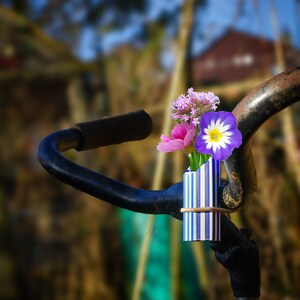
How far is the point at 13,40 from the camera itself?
7.04 m

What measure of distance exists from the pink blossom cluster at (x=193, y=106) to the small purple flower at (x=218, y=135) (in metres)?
0.03

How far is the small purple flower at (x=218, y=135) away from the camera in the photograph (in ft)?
3.46

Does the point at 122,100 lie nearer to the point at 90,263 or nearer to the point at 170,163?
the point at 170,163

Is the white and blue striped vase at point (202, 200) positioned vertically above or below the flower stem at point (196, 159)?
below

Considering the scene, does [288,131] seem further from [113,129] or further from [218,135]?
[218,135]

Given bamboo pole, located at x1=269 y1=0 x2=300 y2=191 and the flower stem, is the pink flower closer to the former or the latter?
the flower stem

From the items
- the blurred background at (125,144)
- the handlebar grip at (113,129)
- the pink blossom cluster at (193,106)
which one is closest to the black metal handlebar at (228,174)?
the handlebar grip at (113,129)

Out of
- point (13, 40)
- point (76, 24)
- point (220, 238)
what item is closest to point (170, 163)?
point (76, 24)

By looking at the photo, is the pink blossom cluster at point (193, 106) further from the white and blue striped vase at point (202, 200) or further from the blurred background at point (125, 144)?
the blurred background at point (125, 144)

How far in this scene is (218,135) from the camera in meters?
1.09

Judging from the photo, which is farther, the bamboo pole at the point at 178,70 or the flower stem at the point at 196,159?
the bamboo pole at the point at 178,70

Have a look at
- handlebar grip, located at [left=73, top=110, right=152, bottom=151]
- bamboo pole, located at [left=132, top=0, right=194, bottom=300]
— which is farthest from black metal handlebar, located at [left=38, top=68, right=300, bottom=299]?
bamboo pole, located at [left=132, top=0, right=194, bottom=300]

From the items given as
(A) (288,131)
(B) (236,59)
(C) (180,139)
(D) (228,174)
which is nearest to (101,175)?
(C) (180,139)

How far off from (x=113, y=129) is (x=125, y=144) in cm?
513
